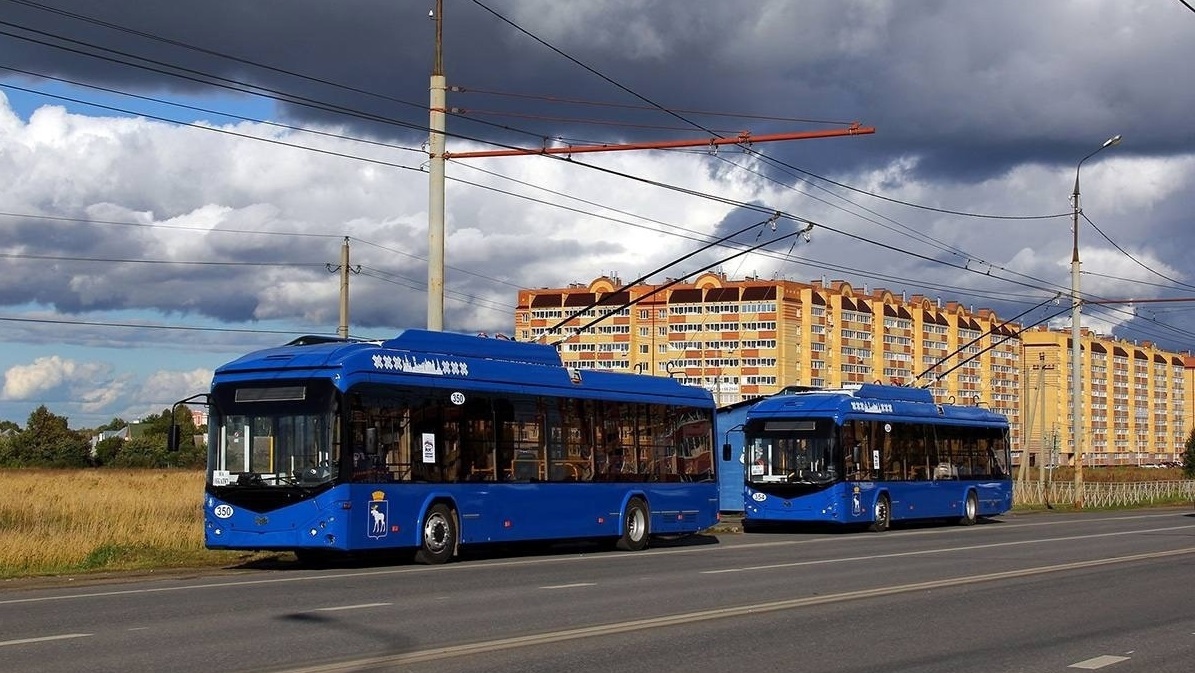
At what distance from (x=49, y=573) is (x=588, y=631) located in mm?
9897

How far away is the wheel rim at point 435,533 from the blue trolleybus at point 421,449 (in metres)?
0.02

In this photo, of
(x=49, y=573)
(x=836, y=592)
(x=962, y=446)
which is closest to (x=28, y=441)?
(x=962, y=446)

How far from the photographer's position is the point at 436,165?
2505cm

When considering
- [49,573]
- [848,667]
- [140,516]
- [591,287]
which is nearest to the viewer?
[848,667]

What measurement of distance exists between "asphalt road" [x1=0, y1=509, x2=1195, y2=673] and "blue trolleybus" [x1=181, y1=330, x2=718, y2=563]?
66 cm

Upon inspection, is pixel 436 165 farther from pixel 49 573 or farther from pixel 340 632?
pixel 340 632

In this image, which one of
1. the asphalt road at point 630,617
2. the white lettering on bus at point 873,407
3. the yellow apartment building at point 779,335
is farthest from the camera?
the yellow apartment building at point 779,335

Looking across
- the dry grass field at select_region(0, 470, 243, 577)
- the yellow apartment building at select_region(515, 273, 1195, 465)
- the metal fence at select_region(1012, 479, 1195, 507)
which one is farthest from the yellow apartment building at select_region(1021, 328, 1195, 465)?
the dry grass field at select_region(0, 470, 243, 577)

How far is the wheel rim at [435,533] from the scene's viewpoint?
20.6 metres

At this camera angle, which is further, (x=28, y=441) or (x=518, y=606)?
(x=28, y=441)

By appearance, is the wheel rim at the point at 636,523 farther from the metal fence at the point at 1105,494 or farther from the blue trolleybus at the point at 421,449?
the metal fence at the point at 1105,494

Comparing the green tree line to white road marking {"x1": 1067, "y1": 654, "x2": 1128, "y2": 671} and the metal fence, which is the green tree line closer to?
the metal fence

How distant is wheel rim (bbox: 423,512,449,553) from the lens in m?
20.6

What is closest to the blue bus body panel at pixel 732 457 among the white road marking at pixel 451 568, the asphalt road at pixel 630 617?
the white road marking at pixel 451 568
